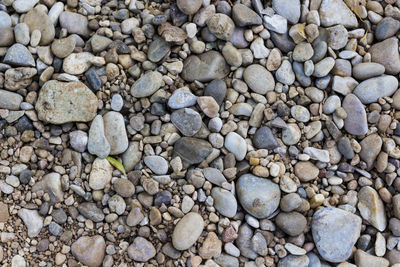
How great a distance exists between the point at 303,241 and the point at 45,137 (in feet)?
3.98

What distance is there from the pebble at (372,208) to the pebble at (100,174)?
3.71ft

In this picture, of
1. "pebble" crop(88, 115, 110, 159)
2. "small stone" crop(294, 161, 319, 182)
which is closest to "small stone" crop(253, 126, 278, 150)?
"small stone" crop(294, 161, 319, 182)

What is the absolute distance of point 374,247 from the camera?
194 centimetres

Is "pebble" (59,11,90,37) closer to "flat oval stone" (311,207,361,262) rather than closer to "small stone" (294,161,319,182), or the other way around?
"small stone" (294,161,319,182)

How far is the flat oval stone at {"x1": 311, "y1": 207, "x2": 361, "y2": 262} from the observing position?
6.12ft

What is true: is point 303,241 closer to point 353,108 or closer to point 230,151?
point 230,151

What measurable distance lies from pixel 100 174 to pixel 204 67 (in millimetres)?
664

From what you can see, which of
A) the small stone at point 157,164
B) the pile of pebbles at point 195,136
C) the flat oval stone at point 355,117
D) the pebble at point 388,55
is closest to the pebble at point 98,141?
the pile of pebbles at point 195,136

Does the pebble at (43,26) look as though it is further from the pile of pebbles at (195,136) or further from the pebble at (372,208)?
the pebble at (372,208)

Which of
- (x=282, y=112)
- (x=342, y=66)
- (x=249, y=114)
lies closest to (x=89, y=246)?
(x=249, y=114)

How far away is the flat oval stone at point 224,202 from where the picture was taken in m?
1.85

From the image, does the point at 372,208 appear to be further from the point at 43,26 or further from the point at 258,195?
the point at 43,26

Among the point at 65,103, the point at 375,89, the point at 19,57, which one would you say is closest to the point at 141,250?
the point at 65,103

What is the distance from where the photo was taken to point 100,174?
187 centimetres
